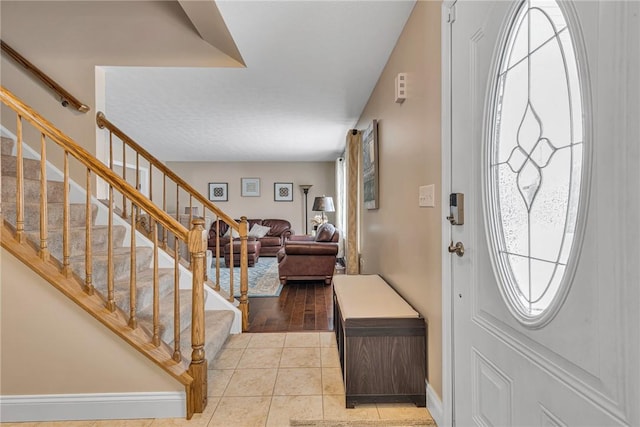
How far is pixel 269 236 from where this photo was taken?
7.81 m

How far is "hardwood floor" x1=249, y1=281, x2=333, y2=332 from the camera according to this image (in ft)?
10.1

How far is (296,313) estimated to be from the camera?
3.47 metres

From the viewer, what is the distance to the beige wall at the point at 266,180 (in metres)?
8.33

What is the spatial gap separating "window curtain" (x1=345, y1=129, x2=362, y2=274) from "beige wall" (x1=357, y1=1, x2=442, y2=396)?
1.21 metres

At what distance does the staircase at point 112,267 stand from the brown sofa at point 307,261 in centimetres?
209

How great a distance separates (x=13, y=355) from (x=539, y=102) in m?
2.56

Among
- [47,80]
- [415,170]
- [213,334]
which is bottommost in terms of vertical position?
[213,334]

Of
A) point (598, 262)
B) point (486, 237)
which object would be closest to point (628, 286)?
point (598, 262)

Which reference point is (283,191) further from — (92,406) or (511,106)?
(511,106)

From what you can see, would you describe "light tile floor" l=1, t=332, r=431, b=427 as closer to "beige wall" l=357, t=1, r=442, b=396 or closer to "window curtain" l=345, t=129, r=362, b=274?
"beige wall" l=357, t=1, r=442, b=396

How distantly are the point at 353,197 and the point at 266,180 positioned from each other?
444 centimetres

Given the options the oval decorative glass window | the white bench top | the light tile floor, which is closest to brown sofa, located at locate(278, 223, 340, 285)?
the white bench top

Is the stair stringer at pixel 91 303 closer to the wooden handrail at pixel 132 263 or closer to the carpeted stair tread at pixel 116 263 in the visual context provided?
the wooden handrail at pixel 132 263

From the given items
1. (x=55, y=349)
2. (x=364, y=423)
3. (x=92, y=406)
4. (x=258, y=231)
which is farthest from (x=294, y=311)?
(x=258, y=231)
